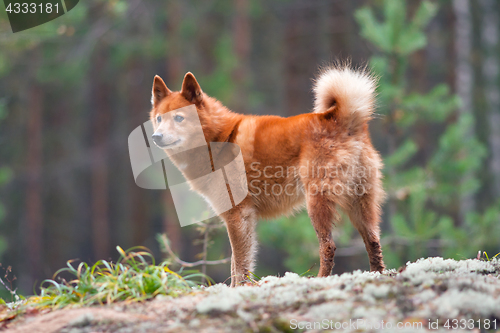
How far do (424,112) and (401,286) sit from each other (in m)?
4.48

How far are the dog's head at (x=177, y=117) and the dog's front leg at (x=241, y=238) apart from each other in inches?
33.0

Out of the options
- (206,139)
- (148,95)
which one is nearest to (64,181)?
(148,95)

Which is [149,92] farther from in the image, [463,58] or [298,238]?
[463,58]

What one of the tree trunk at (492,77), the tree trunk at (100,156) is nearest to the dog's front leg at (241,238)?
the tree trunk at (492,77)

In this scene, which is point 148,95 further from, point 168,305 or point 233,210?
point 168,305

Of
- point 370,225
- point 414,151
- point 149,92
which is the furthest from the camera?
point 149,92

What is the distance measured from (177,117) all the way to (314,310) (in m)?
2.37

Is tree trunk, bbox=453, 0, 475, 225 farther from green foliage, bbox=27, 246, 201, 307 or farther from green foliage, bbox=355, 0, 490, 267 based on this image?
green foliage, bbox=27, 246, 201, 307

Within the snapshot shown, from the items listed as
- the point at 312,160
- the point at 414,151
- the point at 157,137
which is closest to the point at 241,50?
the point at 414,151

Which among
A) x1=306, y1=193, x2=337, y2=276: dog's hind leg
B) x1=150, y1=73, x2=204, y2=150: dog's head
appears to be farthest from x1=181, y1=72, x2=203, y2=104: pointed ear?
x1=306, y1=193, x2=337, y2=276: dog's hind leg

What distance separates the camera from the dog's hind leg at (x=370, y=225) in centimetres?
321

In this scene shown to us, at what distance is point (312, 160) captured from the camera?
3.12 meters

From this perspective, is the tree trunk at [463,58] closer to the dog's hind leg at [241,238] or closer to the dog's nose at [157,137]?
the dog's hind leg at [241,238]

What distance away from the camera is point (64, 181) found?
1400 centimetres
